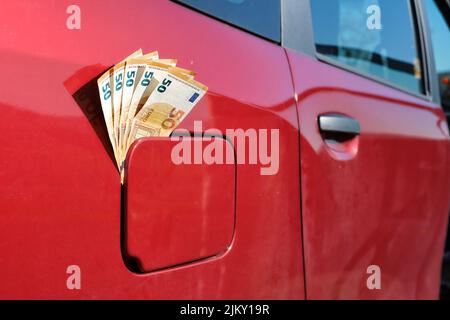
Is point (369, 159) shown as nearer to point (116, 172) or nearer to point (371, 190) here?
point (371, 190)

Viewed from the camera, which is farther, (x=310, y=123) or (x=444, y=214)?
(x=444, y=214)

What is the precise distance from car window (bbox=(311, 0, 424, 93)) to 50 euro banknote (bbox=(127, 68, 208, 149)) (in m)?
0.64

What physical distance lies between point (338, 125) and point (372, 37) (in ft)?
2.20

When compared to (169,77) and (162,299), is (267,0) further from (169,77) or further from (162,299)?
(162,299)

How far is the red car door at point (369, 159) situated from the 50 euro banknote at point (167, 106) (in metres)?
0.39

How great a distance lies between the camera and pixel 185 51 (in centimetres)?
116

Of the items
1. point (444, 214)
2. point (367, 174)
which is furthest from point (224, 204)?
point (444, 214)

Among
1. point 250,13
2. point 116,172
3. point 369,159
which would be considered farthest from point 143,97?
point 369,159

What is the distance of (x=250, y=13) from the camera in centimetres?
140

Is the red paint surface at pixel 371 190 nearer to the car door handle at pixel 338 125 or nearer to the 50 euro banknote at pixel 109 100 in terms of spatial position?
the car door handle at pixel 338 125

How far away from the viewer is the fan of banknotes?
1.02 m

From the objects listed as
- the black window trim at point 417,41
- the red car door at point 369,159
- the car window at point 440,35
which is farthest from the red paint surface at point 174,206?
the car window at point 440,35

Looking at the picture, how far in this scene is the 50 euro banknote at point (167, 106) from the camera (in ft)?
3.50

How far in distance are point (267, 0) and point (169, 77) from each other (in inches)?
20.4
